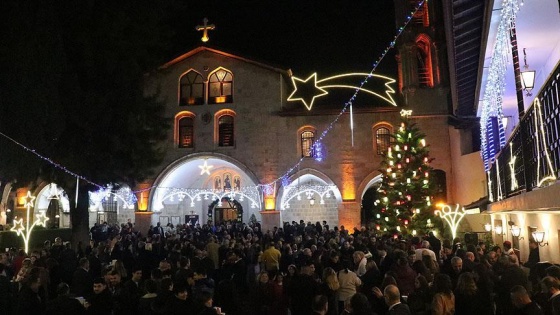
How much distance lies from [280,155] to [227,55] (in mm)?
7129

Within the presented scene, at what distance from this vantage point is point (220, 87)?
31.6 meters

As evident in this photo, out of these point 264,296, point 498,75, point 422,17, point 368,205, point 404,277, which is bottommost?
point 264,296

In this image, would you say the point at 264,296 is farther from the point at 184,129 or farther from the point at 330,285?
the point at 184,129

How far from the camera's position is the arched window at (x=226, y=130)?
31078 mm

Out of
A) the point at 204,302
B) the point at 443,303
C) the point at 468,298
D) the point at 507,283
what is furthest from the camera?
the point at 507,283

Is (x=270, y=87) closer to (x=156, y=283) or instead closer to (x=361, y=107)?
(x=361, y=107)

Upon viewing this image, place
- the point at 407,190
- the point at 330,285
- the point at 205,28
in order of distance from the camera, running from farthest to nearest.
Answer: the point at 205,28 < the point at 407,190 < the point at 330,285

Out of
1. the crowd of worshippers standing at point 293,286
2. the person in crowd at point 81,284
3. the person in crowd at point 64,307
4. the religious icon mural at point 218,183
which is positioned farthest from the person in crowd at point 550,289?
the religious icon mural at point 218,183

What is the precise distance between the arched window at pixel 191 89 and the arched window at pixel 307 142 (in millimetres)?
6827

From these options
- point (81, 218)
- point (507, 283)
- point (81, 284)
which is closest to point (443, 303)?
point (507, 283)

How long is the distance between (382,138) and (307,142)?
4.43m

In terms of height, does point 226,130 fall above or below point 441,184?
above

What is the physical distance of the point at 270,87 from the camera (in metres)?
30.9

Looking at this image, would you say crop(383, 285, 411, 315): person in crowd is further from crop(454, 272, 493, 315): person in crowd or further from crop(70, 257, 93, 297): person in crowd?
crop(70, 257, 93, 297): person in crowd
